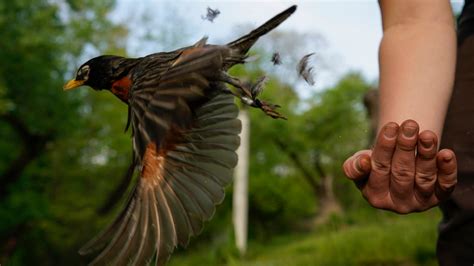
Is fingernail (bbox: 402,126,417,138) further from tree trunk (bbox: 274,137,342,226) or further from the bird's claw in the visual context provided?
tree trunk (bbox: 274,137,342,226)

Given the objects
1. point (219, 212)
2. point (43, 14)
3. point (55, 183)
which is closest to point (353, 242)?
point (43, 14)

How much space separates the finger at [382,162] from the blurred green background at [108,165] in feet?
1.75

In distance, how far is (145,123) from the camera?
1234 mm

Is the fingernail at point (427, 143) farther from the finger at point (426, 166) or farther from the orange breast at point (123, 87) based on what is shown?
the orange breast at point (123, 87)

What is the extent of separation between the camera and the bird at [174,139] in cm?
123

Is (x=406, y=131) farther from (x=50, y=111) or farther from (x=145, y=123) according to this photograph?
(x=50, y=111)

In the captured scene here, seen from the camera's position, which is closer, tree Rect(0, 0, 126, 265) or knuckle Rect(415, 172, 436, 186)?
knuckle Rect(415, 172, 436, 186)

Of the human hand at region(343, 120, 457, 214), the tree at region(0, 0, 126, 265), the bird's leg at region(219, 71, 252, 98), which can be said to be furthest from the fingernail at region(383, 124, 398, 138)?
the tree at region(0, 0, 126, 265)

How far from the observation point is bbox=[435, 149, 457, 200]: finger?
1127 millimetres

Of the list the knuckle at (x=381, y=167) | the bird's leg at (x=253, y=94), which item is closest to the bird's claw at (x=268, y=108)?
the bird's leg at (x=253, y=94)

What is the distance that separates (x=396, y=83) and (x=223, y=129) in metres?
0.60

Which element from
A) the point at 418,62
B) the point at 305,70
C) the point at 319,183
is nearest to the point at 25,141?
the point at 305,70

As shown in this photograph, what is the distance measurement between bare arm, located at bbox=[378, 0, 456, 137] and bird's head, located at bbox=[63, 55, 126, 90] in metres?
0.79

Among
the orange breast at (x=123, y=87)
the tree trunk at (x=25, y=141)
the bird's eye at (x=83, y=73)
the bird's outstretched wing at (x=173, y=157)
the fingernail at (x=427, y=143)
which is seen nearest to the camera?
the fingernail at (x=427, y=143)
